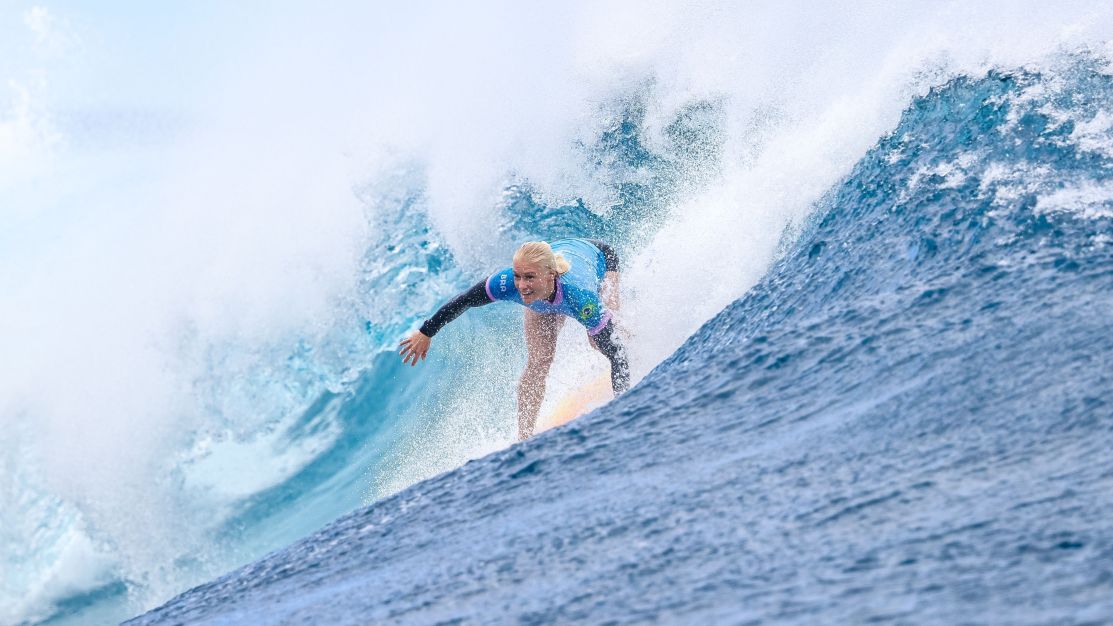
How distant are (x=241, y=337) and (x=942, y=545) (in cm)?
648

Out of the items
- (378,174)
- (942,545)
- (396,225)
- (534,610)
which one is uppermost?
(378,174)

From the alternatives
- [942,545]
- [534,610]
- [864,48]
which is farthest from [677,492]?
[864,48]

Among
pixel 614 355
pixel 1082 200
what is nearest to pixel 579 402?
pixel 614 355

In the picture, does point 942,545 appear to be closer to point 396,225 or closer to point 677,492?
point 677,492

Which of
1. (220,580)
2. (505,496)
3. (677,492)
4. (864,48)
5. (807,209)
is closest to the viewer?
(677,492)

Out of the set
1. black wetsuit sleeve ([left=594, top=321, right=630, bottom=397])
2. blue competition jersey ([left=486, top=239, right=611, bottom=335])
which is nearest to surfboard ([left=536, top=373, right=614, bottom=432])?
black wetsuit sleeve ([left=594, top=321, right=630, bottom=397])

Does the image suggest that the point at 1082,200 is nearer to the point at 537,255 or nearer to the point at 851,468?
the point at 851,468

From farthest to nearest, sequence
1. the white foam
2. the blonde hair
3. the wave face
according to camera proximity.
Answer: the blonde hair → the white foam → the wave face

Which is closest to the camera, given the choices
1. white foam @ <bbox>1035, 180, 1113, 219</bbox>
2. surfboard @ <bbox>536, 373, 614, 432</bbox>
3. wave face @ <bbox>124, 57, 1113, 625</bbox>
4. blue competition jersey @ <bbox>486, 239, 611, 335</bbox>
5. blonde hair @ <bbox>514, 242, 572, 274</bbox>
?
wave face @ <bbox>124, 57, 1113, 625</bbox>

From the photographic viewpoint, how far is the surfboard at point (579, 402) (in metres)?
5.44

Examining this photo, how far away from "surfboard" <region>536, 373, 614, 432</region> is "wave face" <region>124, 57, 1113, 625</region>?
43.1 inches

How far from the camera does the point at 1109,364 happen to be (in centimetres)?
288

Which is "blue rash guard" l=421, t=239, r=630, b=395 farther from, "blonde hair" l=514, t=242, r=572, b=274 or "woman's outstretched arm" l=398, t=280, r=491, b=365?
"blonde hair" l=514, t=242, r=572, b=274

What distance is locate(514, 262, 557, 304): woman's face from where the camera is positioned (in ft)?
15.0
